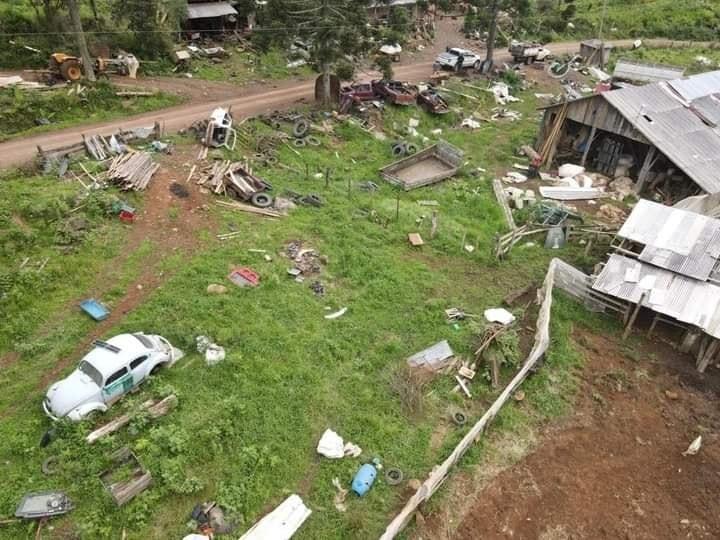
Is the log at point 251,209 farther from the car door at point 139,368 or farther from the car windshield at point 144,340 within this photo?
the car door at point 139,368

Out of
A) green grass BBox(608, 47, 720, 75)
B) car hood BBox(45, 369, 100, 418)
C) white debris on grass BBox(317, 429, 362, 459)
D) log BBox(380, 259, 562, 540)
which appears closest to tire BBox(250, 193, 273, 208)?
car hood BBox(45, 369, 100, 418)

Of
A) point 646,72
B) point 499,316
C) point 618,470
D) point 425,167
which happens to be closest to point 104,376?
point 499,316

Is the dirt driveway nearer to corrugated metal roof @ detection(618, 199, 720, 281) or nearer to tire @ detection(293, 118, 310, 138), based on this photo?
corrugated metal roof @ detection(618, 199, 720, 281)

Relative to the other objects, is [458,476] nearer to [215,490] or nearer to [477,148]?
[215,490]

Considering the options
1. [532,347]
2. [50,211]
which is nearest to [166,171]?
[50,211]

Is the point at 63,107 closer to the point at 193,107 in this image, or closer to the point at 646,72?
the point at 193,107
